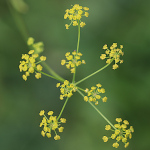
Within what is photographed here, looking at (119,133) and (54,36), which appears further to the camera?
(54,36)

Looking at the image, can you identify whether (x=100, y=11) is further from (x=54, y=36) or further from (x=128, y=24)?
(x=54, y=36)
